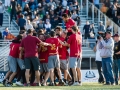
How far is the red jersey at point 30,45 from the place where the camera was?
27547mm

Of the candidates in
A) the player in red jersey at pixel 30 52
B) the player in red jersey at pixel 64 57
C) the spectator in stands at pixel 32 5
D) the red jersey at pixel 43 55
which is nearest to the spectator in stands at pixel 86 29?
the spectator in stands at pixel 32 5

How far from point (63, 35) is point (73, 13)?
48.0 ft

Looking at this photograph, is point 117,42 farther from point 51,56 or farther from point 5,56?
point 5,56

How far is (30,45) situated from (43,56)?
119cm

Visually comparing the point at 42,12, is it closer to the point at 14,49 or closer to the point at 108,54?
the point at 108,54

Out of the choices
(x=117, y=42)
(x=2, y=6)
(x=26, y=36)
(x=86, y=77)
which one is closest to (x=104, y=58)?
(x=117, y=42)

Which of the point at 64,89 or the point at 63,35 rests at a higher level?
the point at 63,35

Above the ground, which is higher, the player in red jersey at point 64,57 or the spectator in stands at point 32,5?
the spectator in stands at point 32,5

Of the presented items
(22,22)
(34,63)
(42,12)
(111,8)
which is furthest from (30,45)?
(111,8)

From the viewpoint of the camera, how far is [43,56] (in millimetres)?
28609

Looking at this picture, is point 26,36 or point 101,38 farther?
point 101,38

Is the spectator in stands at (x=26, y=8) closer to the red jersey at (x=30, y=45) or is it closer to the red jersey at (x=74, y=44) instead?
the red jersey at (x=74, y=44)

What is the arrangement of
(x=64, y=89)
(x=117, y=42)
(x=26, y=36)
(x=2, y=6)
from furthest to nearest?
1. (x=2, y=6)
2. (x=117, y=42)
3. (x=26, y=36)
4. (x=64, y=89)

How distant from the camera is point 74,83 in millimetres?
28125
